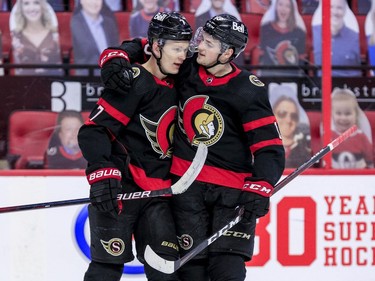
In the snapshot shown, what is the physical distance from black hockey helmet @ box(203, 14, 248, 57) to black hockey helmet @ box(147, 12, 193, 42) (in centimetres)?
7

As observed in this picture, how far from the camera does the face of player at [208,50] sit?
3412 mm

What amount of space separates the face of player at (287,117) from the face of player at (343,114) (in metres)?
0.18

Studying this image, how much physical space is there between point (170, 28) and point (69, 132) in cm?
101

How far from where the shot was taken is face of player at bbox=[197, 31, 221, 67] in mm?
3412

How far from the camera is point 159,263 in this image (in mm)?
3365

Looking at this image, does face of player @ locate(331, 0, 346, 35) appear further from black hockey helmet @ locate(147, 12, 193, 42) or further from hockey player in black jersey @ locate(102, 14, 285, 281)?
black hockey helmet @ locate(147, 12, 193, 42)

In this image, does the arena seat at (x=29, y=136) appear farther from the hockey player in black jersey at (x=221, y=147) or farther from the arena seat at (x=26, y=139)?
the hockey player in black jersey at (x=221, y=147)

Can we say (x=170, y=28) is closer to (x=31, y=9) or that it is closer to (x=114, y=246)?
(x=114, y=246)

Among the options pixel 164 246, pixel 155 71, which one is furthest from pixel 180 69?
pixel 164 246

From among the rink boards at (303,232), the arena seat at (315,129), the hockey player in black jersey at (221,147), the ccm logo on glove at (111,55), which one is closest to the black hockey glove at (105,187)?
the hockey player in black jersey at (221,147)

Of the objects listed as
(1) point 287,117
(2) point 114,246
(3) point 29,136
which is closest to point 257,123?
(2) point 114,246

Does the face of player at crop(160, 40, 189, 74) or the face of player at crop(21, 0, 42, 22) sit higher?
the face of player at crop(21, 0, 42, 22)

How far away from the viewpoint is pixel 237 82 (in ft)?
11.3

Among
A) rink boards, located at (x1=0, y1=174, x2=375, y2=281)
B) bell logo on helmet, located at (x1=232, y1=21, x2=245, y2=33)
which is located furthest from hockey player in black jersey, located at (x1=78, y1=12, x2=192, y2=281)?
rink boards, located at (x1=0, y1=174, x2=375, y2=281)
